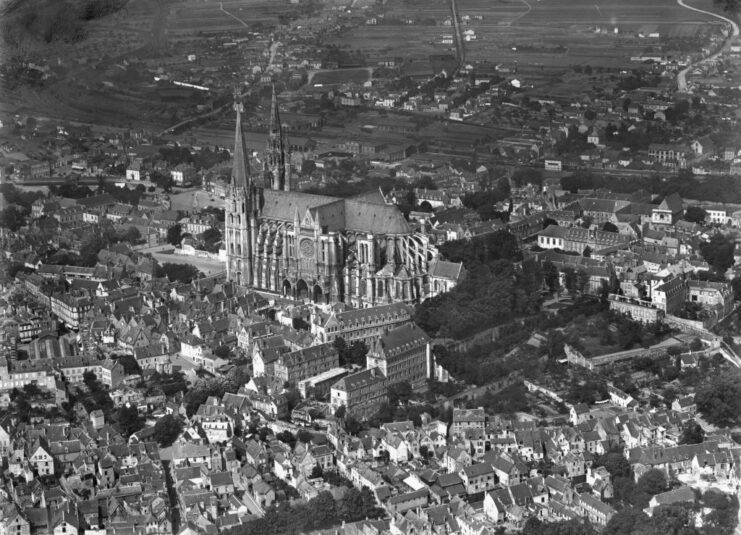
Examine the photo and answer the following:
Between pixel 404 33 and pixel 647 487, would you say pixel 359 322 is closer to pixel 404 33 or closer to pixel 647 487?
pixel 647 487

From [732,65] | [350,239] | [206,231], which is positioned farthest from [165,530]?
[732,65]

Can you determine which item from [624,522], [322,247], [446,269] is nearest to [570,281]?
[446,269]

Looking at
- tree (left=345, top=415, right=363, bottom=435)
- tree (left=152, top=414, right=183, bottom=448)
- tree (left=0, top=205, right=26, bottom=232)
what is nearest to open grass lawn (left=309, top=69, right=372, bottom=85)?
tree (left=0, top=205, right=26, bottom=232)

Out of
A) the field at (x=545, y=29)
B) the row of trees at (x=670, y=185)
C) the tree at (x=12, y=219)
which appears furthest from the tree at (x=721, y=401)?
the field at (x=545, y=29)

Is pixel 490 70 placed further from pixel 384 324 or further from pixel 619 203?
pixel 384 324

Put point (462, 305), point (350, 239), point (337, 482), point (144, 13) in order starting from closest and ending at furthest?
point (337, 482), point (462, 305), point (350, 239), point (144, 13)

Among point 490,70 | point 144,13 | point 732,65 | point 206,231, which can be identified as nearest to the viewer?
point 206,231
